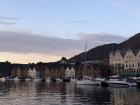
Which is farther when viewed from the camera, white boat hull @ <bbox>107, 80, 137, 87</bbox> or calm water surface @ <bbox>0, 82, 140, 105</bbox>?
white boat hull @ <bbox>107, 80, 137, 87</bbox>

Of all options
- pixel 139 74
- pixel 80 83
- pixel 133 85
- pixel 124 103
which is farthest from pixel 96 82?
pixel 124 103

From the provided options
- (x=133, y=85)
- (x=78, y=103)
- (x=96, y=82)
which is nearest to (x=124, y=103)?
(x=78, y=103)

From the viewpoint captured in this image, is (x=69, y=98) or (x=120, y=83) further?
(x=120, y=83)

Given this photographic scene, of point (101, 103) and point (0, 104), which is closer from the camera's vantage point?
point (0, 104)

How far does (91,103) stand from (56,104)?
20.4 ft

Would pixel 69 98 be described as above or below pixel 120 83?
below

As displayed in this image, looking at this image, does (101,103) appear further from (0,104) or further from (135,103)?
(0,104)

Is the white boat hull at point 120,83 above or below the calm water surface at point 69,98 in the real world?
above

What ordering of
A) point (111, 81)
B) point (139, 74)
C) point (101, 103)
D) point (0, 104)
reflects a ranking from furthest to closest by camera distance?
point (139, 74) → point (111, 81) → point (101, 103) → point (0, 104)

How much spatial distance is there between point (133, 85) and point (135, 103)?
236 ft

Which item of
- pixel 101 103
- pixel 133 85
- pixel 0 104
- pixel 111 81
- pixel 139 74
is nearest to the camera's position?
pixel 0 104

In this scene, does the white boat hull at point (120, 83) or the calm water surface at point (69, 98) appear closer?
the calm water surface at point (69, 98)

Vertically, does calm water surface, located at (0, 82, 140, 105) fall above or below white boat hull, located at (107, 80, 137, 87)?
below

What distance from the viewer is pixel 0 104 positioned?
2426 inches
